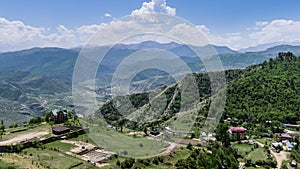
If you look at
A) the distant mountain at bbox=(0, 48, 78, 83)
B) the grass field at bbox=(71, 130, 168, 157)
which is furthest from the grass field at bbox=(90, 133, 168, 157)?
the distant mountain at bbox=(0, 48, 78, 83)

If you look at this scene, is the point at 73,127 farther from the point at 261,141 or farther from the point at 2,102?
the point at 2,102

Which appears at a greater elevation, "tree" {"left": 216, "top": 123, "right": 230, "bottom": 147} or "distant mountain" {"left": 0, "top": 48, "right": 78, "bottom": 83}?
"distant mountain" {"left": 0, "top": 48, "right": 78, "bottom": 83}

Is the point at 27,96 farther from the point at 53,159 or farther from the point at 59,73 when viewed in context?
the point at 53,159

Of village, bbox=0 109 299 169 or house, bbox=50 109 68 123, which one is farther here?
house, bbox=50 109 68 123

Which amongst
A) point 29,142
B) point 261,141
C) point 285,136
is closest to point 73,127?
point 29,142

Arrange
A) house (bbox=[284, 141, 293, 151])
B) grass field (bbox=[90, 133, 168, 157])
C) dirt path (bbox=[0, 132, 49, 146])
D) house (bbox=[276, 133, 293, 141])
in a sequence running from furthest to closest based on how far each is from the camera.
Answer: house (bbox=[276, 133, 293, 141]) < house (bbox=[284, 141, 293, 151]) < dirt path (bbox=[0, 132, 49, 146]) < grass field (bbox=[90, 133, 168, 157])

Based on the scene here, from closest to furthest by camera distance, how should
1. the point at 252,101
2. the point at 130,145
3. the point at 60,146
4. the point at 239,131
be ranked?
the point at 130,145, the point at 60,146, the point at 239,131, the point at 252,101

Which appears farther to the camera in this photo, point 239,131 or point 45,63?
point 45,63

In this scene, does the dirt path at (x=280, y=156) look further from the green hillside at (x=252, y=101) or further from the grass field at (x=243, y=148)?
the green hillside at (x=252, y=101)

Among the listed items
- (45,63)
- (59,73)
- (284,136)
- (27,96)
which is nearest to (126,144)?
(284,136)

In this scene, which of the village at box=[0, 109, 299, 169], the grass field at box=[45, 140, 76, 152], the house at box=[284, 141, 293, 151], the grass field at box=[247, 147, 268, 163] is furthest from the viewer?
the house at box=[284, 141, 293, 151]

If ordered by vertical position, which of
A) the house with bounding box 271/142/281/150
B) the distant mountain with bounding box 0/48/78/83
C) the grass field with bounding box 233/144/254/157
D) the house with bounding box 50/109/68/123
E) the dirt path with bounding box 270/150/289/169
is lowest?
the dirt path with bounding box 270/150/289/169

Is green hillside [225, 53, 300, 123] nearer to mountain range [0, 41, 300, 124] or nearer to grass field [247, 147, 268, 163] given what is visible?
mountain range [0, 41, 300, 124]

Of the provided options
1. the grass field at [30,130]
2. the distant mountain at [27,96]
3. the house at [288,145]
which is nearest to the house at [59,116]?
the grass field at [30,130]
